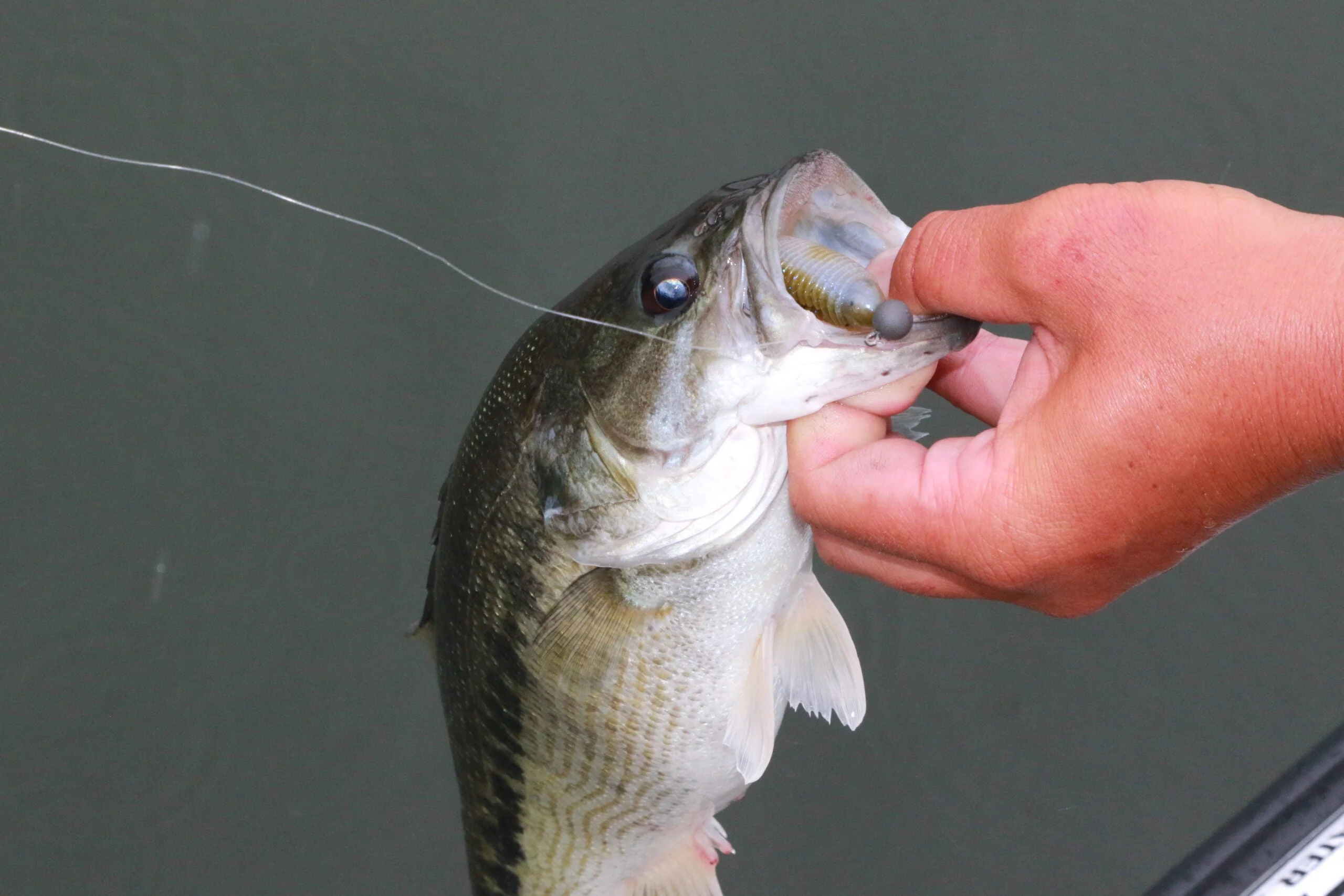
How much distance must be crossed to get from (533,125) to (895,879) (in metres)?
3.06

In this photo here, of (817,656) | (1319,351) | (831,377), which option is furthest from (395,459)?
(1319,351)

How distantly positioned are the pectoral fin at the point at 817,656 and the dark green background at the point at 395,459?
6.33 feet

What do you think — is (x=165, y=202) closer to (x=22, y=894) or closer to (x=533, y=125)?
(x=533, y=125)

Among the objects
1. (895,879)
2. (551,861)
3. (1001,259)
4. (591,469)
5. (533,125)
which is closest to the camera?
(1001,259)

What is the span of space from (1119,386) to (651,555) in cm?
78

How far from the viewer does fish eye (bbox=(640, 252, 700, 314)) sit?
5.52ft

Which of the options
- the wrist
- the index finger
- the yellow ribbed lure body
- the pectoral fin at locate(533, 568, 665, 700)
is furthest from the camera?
the pectoral fin at locate(533, 568, 665, 700)

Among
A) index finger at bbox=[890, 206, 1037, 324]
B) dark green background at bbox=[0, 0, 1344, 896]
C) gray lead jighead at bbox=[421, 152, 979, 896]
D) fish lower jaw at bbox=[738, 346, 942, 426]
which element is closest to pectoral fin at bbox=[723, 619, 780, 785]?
gray lead jighead at bbox=[421, 152, 979, 896]

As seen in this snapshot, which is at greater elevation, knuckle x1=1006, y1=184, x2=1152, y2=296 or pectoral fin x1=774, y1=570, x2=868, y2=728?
knuckle x1=1006, y1=184, x2=1152, y2=296

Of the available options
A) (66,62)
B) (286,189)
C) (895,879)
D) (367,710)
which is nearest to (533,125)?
(286,189)

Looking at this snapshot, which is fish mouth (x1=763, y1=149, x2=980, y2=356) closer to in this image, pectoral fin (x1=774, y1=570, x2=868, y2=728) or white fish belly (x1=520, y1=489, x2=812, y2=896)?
white fish belly (x1=520, y1=489, x2=812, y2=896)

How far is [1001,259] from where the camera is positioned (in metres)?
1.41

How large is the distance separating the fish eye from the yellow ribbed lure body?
15 cm

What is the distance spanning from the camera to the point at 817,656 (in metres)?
2.01
